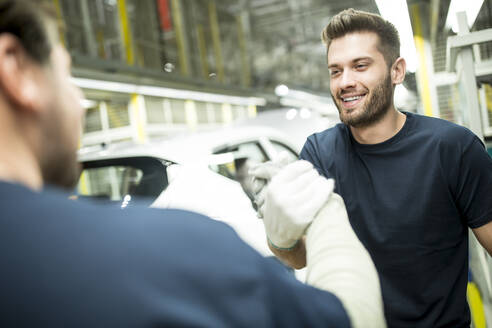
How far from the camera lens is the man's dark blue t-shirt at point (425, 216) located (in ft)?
4.51

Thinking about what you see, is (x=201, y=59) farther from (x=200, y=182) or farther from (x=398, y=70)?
(x=398, y=70)

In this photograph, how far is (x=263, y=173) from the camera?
102 centimetres

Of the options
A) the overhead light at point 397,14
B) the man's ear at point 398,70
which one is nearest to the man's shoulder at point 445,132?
the man's ear at point 398,70

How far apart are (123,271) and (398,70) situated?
4.88 feet

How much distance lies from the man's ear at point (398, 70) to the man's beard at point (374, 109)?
76 mm

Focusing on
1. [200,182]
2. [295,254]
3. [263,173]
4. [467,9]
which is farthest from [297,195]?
[200,182]

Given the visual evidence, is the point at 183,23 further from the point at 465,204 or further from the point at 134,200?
the point at 465,204

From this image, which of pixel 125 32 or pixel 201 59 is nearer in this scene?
pixel 125 32

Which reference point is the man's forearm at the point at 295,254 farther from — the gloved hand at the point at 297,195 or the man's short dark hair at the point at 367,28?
the man's short dark hair at the point at 367,28

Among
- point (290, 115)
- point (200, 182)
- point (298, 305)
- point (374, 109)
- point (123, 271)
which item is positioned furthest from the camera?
point (290, 115)

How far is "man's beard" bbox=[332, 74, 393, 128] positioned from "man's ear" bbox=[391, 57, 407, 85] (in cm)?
8

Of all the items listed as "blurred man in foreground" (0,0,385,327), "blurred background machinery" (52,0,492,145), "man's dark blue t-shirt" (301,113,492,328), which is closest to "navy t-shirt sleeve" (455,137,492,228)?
"man's dark blue t-shirt" (301,113,492,328)

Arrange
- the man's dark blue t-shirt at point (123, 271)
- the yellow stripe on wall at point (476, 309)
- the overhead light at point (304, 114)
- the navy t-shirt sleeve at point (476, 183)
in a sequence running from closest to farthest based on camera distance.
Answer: the man's dark blue t-shirt at point (123, 271)
the navy t-shirt sleeve at point (476, 183)
the yellow stripe on wall at point (476, 309)
the overhead light at point (304, 114)

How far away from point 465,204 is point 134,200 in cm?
187
